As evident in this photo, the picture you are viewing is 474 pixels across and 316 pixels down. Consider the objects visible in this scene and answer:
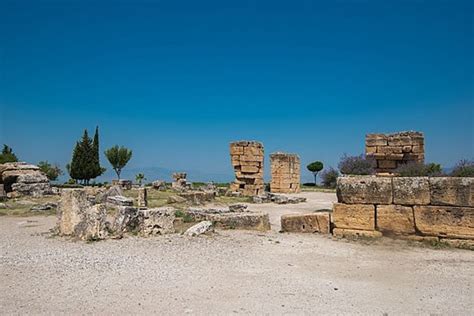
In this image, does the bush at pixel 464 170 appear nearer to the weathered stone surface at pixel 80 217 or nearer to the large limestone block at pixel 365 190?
the large limestone block at pixel 365 190

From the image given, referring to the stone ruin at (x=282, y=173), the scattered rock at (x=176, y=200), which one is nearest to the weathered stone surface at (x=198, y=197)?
the scattered rock at (x=176, y=200)

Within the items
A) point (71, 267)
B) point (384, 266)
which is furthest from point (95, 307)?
point (384, 266)

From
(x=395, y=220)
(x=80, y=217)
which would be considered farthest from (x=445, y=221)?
(x=80, y=217)

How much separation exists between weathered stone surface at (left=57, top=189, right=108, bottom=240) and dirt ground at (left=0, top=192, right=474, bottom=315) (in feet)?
1.51

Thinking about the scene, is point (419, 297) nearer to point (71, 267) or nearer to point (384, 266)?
point (384, 266)

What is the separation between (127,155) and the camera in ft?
155

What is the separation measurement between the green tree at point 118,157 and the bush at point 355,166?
2624cm

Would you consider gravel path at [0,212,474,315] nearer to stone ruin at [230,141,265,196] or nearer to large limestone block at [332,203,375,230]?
large limestone block at [332,203,375,230]

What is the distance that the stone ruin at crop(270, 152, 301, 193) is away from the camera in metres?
27.2

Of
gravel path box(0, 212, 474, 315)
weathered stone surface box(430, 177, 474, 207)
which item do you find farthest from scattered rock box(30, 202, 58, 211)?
weathered stone surface box(430, 177, 474, 207)

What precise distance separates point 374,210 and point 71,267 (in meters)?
6.44

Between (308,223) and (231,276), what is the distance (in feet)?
14.5

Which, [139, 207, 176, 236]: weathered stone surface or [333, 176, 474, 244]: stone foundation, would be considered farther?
[139, 207, 176, 236]: weathered stone surface

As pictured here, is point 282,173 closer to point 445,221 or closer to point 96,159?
point 445,221
